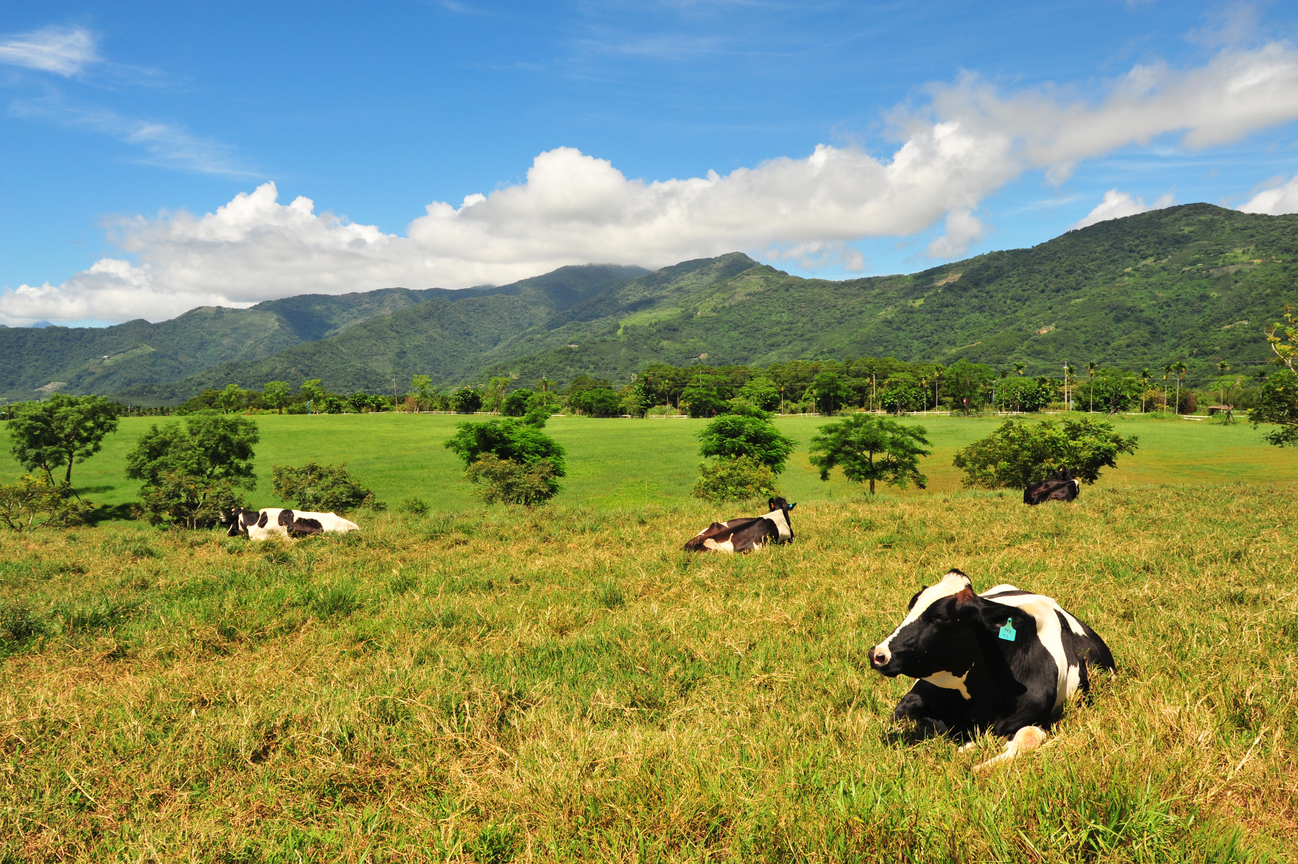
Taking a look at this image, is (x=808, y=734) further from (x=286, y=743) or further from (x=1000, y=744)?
(x=286, y=743)

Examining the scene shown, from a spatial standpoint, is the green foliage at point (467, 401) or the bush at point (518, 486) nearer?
the bush at point (518, 486)

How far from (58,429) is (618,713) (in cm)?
6960

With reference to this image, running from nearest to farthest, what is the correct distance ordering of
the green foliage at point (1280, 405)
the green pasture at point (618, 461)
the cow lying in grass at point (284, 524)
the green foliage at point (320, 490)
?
the cow lying in grass at point (284, 524)
the green foliage at point (1280, 405)
the green foliage at point (320, 490)
the green pasture at point (618, 461)

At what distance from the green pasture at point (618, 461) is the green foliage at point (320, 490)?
13.1 meters

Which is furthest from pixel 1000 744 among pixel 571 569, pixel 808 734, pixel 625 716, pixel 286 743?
pixel 571 569

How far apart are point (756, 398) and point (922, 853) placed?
17293 centimetres

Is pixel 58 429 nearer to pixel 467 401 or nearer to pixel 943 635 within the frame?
pixel 943 635

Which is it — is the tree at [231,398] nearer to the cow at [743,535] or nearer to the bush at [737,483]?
the bush at [737,483]

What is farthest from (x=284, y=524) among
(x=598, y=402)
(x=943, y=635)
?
(x=598, y=402)

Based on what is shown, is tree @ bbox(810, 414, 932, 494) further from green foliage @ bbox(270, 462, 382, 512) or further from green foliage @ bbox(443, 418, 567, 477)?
green foliage @ bbox(270, 462, 382, 512)

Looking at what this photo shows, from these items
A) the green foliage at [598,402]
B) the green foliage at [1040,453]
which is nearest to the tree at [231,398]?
the green foliage at [598,402]

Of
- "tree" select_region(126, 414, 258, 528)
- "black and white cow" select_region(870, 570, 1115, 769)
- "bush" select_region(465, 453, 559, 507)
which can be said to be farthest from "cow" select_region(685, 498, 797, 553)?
"tree" select_region(126, 414, 258, 528)

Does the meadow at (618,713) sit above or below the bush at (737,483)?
above

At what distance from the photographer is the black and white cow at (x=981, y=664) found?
13.1 feet
